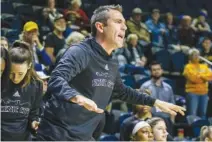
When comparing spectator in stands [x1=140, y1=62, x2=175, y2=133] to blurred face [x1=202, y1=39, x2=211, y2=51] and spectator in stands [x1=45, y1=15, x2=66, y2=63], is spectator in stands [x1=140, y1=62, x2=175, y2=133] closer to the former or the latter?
spectator in stands [x1=45, y1=15, x2=66, y2=63]

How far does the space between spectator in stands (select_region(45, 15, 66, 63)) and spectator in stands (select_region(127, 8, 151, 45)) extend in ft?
6.15

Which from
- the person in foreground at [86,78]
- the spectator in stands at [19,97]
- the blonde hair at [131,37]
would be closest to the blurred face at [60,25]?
the blonde hair at [131,37]

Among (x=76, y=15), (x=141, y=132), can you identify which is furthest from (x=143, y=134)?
(x=76, y=15)

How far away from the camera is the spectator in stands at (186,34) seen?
→ 30.1 ft

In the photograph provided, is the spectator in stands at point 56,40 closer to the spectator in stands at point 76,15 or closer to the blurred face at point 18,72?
the spectator in stands at point 76,15

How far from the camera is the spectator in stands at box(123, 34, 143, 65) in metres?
7.72

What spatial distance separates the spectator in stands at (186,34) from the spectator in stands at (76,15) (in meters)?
1.91

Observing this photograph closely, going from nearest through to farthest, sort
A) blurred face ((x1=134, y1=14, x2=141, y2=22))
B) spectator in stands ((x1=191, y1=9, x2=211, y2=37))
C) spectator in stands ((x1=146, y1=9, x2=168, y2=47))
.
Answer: blurred face ((x1=134, y1=14, x2=141, y2=22)) → spectator in stands ((x1=146, y1=9, x2=168, y2=47)) → spectator in stands ((x1=191, y1=9, x2=211, y2=37))

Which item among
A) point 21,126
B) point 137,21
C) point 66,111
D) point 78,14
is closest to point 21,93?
point 21,126

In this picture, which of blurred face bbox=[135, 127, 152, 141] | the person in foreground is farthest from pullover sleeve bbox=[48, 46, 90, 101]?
blurred face bbox=[135, 127, 152, 141]

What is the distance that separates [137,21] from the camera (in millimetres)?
8797

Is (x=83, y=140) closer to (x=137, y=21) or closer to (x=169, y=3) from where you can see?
(x=137, y=21)

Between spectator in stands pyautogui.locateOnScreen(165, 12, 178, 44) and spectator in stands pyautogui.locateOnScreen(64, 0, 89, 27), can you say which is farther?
spectator in stands pyautogui.locateOnScreen(165, 12, 178, 44)

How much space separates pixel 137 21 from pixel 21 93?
19.4ft
